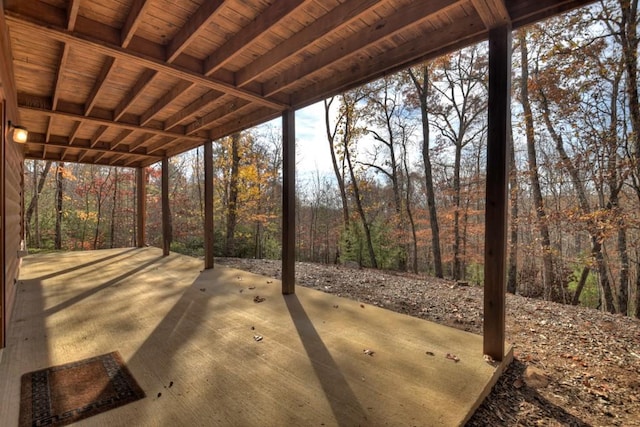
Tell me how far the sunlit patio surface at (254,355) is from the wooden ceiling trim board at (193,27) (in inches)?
107

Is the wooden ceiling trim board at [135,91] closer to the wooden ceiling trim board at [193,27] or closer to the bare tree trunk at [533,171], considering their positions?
the wooden ceiling trim board at [193,27]

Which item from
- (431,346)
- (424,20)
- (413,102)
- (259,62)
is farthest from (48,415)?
(413,102)

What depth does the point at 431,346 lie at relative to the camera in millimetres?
2551

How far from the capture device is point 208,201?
5.75m

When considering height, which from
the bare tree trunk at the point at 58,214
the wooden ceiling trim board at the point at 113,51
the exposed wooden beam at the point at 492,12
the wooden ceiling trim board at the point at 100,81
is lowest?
the bare tree trunk at the point at 58,214

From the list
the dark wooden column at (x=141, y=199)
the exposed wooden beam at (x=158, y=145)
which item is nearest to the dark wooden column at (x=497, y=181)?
the exposed wooden beam at (x=158, y=145)

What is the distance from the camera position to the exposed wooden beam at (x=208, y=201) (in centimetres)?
571

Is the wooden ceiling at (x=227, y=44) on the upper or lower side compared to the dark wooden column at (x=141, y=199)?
upper

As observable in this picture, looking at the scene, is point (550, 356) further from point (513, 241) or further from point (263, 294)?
point (513, 241)

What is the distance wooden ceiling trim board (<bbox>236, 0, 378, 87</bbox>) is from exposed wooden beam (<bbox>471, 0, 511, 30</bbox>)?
72 centimetres

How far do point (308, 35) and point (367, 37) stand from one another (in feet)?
1.71

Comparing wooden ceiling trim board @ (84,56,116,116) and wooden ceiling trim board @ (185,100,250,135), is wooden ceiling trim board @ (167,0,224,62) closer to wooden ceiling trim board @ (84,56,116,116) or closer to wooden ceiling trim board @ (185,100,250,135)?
wooden ceiling trim board @ (84,56,116,116)

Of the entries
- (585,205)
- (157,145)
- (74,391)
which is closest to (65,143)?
(157,145)

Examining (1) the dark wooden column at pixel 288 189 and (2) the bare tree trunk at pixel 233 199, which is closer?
(1) the dark wooden column at pixel 288 189
